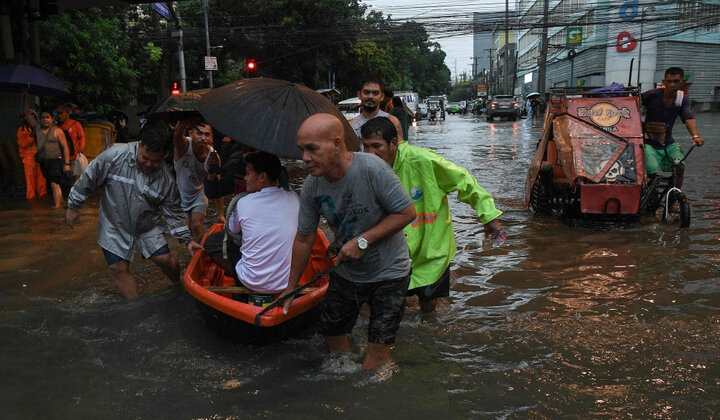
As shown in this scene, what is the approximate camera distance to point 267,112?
4039 millimetres

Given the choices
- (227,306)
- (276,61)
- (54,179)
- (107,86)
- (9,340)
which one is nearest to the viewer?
(227,306)

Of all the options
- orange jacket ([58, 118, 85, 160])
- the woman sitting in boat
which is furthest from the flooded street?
orange jacket ([58, 118, 85, 160])

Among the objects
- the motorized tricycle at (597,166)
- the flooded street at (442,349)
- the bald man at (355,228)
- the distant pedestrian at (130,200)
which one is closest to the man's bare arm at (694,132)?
the motorized tricycle at (597,166)

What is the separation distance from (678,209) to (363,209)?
5.93 m

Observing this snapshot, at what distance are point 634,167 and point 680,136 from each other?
16.4m

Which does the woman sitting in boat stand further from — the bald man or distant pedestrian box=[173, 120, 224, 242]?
distant pedestrian box=[173, 120, 224, 242]

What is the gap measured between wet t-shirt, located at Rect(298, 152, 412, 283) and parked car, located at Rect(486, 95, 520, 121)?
35985 millimetres

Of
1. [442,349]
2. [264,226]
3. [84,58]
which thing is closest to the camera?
[264,226]

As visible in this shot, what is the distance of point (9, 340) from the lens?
452 centimetres

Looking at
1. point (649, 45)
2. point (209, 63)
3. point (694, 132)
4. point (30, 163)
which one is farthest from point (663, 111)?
point (649, 45)

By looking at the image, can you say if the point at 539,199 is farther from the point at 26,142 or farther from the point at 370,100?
the point at 26,142

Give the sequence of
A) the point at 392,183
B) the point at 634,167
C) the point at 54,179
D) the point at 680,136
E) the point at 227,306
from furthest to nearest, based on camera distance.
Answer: the point at 680,136 → the point at 54,179 → the point at 634,167 → the point at 227,306 → the point at 392,183

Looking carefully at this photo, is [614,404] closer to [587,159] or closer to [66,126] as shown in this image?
[587,159]

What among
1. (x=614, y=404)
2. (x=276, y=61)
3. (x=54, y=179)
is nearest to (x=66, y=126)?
(x=54, y=179)
